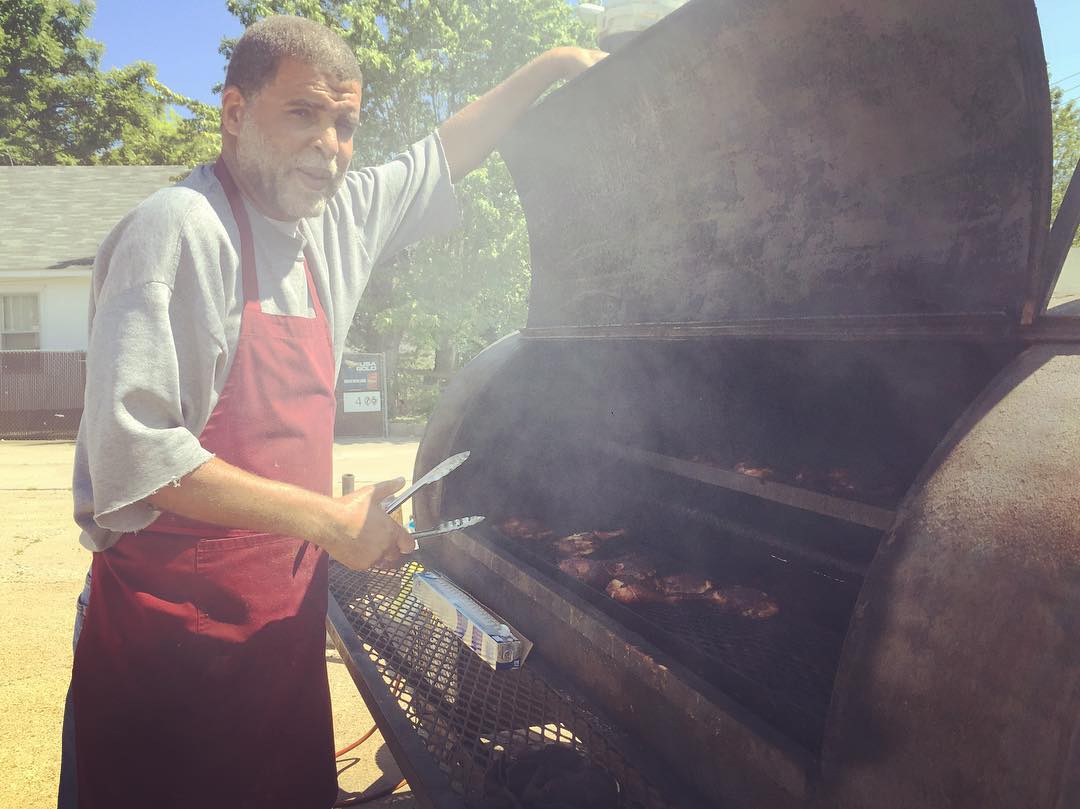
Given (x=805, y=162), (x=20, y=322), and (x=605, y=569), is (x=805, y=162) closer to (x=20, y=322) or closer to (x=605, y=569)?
(x=605, y=569)

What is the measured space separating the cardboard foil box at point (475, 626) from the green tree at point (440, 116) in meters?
12.4

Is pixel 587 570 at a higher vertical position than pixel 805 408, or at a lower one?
lower

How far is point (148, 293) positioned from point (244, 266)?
264mm

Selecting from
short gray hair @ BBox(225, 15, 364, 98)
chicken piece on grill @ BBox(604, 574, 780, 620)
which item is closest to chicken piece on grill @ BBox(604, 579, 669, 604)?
chicken piece on grill @ BBox(604, 574, 780, 620)

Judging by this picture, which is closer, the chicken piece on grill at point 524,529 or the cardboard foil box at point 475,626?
the cardboard foil box at point 475,626

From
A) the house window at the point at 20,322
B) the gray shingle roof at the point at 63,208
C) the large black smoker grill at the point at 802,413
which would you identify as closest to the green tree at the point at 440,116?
the gray shingle roof at the point at 63,208

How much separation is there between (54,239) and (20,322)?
6.73ft

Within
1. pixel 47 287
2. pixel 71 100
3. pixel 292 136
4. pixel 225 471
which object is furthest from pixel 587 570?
pixel 71 100

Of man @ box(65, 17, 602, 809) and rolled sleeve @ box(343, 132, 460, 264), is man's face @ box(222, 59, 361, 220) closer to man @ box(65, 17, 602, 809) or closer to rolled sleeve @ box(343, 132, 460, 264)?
man @ box(65, 17, 602, 809)

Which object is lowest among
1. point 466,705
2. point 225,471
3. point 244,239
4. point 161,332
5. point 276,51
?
point 466,705

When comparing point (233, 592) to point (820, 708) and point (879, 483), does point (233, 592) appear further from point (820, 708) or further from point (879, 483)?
point (879, 483)

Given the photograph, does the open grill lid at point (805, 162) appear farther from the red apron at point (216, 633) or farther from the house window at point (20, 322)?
the house window at point (20, 322)

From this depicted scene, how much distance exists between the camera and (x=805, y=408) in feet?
8.03

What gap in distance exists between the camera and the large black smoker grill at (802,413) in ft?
3.22
